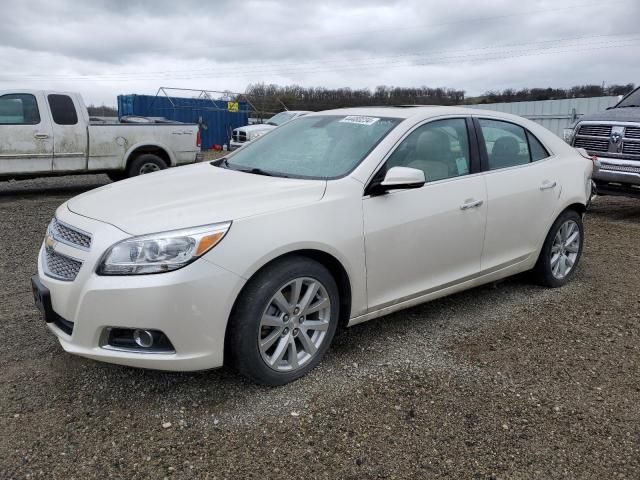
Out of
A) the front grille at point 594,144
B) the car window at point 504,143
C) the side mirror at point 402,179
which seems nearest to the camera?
the side mirror at point 402,179

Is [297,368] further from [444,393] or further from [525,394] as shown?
[525,394]

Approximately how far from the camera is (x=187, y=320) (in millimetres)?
2762

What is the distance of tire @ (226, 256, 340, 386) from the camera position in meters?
2.92

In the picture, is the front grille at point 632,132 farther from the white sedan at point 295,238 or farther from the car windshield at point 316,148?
the car windshield at point 316,148

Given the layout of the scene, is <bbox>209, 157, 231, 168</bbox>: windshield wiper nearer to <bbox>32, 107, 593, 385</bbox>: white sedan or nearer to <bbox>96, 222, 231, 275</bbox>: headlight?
<bbox>32, 107, 593, 385</bbox>: white sedan

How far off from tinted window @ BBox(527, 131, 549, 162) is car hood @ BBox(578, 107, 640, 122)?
14.7 feet

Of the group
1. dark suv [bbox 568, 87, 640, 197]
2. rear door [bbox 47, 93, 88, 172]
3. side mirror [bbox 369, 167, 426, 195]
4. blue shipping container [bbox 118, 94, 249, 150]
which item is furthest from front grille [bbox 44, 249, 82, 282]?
blue shipping container [bbox 118, 94, 249, 150]

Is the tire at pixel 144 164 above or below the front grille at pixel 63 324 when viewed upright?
above

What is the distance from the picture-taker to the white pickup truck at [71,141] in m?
9.13

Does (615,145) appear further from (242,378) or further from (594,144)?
(242,378)

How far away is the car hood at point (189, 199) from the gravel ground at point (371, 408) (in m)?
0.99

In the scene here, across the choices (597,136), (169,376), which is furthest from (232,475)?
(597,136)

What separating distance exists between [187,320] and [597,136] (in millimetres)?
8104

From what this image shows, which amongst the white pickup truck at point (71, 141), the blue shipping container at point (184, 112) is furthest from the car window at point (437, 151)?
the blue shipping container at point (184, 112)
